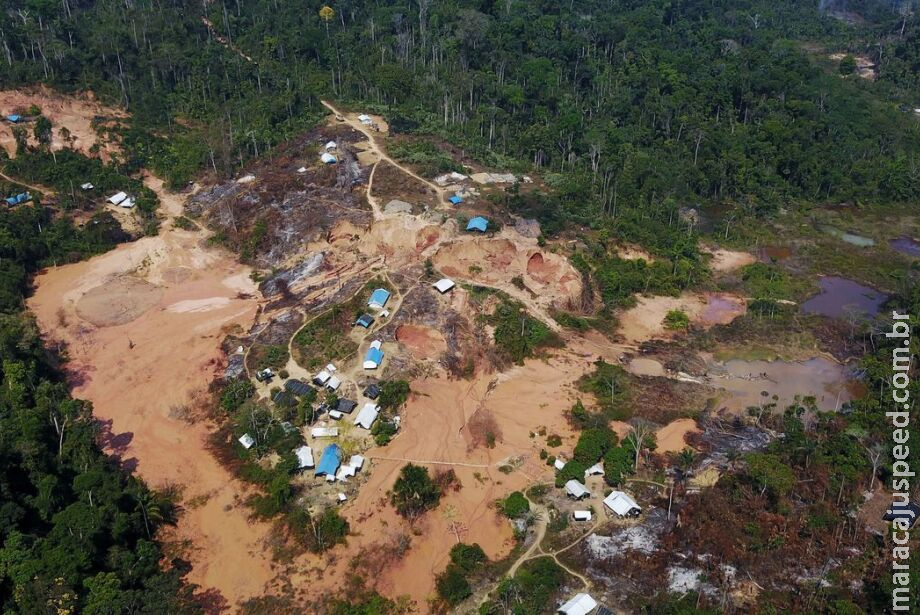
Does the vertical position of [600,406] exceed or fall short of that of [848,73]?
it falls short

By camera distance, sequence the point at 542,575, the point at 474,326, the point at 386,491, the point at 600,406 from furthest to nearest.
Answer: the point at 474,326
the point at 600,406
the point at 386,491
the point at 542,575

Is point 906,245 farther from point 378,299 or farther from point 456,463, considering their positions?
point 456,463

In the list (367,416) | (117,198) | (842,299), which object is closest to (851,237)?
(842,299)

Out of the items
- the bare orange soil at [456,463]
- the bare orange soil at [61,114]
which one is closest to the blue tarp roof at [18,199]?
the bare orange soil at [61,114]

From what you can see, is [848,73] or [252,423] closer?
[252,423]

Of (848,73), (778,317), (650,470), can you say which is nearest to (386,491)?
(650,470)

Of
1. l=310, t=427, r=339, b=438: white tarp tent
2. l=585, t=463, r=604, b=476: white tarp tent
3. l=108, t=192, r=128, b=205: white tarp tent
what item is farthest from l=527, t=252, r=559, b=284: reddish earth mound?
l=108, t=192, r=128, b=205: white tarp tent

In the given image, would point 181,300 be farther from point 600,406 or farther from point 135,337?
point 600,406
